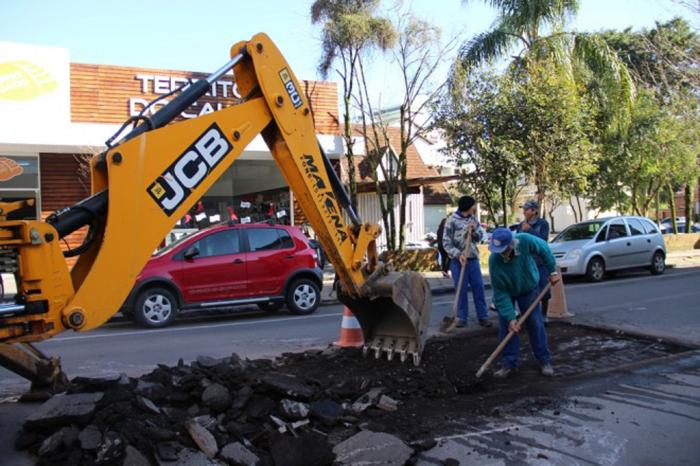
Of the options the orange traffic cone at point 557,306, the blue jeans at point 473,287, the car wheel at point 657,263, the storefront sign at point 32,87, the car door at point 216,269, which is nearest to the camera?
the blue jeans at point 473,287

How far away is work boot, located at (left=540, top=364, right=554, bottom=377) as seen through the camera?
21.1 feet

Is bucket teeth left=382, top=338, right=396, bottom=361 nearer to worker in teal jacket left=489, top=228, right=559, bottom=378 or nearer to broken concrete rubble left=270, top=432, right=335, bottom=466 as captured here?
worker in teal jacket left=489, top=228, right=559, bottom=378

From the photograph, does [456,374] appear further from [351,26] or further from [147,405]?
[351,26]

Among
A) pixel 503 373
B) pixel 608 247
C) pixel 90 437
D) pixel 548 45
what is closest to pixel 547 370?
pixel 503 373

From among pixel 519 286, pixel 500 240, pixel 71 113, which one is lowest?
pixel 519 286

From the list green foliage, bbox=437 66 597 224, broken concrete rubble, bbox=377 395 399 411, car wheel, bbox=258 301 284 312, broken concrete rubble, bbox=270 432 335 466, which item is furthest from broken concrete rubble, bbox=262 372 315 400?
green foliage, bbox=437 66 597 224

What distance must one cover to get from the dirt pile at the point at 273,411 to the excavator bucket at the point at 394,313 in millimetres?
199

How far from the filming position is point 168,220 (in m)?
4.41

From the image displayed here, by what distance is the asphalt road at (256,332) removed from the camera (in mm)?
7973

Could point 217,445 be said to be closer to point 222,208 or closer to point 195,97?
point 195,97

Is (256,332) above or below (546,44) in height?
below

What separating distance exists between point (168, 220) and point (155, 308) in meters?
6.96

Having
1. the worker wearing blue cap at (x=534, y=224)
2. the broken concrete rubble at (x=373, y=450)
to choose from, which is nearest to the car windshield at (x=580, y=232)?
the worker wearing blue cap at (x=534, y=224)

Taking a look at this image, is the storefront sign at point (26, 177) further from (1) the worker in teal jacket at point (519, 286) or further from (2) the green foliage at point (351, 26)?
(1) the worker in teal jacket at point (519, 286)
